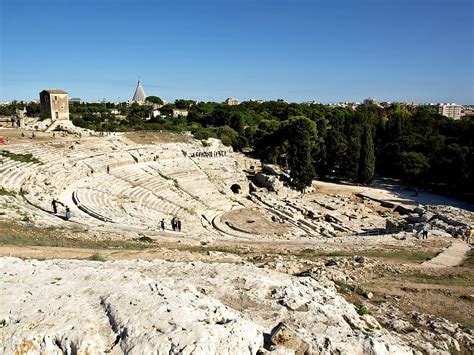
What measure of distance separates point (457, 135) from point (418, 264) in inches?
1790

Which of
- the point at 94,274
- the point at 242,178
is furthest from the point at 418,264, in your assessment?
the point at 242,178

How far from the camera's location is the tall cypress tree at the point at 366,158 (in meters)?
45.3

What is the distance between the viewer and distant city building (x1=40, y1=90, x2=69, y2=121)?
155 feet

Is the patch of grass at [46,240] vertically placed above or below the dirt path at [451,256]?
above

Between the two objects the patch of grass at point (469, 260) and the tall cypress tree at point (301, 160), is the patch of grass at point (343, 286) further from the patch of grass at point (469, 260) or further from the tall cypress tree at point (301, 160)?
the tall cypress tree at point (301, 160)

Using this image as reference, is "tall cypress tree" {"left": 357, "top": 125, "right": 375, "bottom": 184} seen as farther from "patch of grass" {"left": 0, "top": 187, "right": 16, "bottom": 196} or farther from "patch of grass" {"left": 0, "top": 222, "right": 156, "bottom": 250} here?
"patch of grass" {"left": 0, "top": 187, "right": 16, "bottom": 196}

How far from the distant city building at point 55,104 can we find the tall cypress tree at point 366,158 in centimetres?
3607

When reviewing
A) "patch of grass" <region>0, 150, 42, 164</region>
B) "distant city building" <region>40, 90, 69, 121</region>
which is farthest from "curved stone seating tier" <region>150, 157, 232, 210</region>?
"distant city building" <region>40, 90, 69, 121</region>

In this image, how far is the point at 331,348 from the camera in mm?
6934

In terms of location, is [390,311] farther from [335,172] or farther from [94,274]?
[335,172]

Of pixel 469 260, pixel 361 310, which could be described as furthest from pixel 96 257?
pixel 469 260

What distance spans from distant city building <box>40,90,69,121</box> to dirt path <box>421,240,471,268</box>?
4429cm

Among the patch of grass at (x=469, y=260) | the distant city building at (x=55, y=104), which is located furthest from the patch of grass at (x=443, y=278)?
the distant city building at (x=55, y=104)

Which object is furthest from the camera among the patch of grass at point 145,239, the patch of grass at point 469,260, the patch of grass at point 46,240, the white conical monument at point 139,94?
the white conical monument at point 139,94
